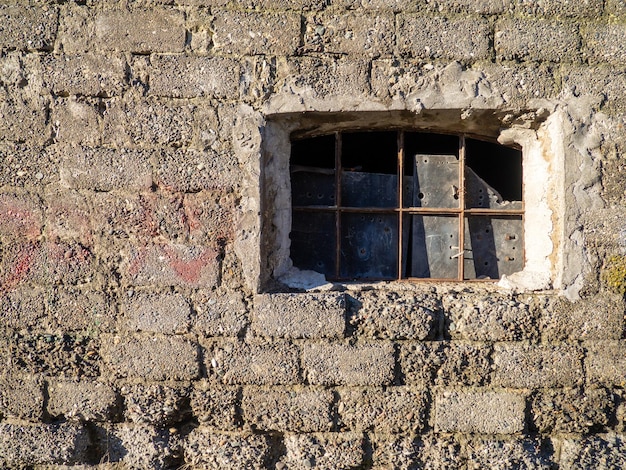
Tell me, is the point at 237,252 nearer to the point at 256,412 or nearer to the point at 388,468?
the point at 256,412

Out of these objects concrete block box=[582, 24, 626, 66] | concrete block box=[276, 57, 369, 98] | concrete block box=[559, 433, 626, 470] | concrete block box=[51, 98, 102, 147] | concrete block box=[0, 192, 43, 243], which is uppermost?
concrete block box=[582, 24, 626, 66]

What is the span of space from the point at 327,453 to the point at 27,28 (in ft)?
8.10

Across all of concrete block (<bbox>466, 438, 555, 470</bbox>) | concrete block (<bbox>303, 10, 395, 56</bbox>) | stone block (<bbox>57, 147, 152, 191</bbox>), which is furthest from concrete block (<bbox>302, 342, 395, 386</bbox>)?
concrete block (<bbox>303, 10, 395, 56</bbox>)

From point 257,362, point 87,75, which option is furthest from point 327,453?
Answer: point 87,75

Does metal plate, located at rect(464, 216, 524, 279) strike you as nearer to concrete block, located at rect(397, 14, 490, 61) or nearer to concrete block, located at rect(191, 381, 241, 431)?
A: concrete block, located at rect(397, 14, 490, 61)

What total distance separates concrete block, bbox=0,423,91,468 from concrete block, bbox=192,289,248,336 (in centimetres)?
78

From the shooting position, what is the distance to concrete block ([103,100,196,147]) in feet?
8.58

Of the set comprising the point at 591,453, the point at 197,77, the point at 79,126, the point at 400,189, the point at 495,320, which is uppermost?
the point at 197,77

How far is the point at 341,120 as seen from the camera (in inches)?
107

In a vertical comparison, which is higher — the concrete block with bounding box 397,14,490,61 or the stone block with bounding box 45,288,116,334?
the concrete block with bounding box 397,14,490,61

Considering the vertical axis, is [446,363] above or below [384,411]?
above

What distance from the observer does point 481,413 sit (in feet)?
8.46

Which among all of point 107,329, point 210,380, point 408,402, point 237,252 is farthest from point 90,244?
point 408,402

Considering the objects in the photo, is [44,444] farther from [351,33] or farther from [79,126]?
[351,33]
